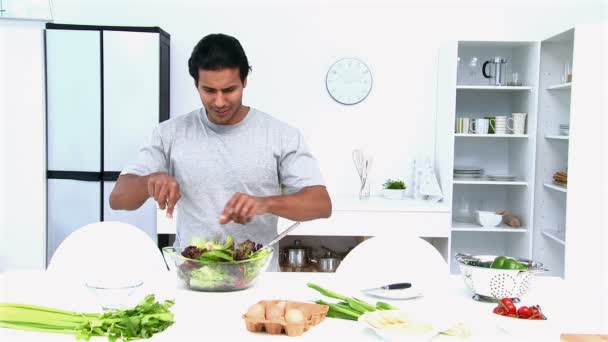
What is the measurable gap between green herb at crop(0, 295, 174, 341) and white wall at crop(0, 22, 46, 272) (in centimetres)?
271

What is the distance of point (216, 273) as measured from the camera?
1.77 metres

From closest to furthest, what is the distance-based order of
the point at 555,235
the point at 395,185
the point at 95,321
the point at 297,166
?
the point at 95,321 → the point at 297,166 → the point at 555,235 → the point at 395,185

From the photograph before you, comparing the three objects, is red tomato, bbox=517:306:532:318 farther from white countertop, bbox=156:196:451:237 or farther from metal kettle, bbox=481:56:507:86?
metal kettle, bbox=481:56:507:86

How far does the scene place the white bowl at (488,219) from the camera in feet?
13.9

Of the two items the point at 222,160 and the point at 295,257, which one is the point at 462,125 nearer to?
the point at 295,257

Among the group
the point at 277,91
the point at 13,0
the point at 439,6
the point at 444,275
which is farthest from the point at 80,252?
the point at 439,6

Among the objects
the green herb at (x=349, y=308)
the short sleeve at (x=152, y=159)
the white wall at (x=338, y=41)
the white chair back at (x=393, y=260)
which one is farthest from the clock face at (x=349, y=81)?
the green herb at (x=349, y=308)

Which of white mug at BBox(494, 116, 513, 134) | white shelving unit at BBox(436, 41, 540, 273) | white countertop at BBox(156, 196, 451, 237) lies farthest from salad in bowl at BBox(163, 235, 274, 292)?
white mug at BBox(494, 116, 513, 134)

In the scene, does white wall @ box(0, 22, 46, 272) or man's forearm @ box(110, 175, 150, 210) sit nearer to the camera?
man's forearm @ box(110, 175, 150, 210)

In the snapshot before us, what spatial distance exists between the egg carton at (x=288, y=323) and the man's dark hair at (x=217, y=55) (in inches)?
32.8

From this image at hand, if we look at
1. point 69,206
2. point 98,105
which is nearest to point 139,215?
point 69,206

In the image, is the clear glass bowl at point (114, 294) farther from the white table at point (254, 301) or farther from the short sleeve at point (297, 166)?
the short sleeve at point (297, 166)

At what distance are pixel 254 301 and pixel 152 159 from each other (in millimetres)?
700

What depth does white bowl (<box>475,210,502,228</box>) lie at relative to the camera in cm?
425
